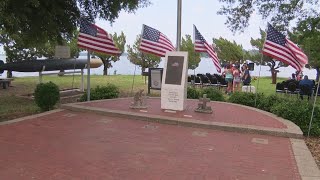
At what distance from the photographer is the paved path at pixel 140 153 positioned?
19.9ft

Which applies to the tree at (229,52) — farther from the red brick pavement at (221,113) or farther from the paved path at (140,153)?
the paved path at (140,153)

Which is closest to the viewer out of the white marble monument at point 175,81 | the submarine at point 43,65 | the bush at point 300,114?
the bush at point 300,114

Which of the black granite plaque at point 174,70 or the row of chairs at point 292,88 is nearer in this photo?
the black granite plaque at point 174,70

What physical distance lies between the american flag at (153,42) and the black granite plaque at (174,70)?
2566 mm

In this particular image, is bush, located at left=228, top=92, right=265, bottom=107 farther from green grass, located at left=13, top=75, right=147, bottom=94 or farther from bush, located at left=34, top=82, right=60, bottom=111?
green grass, located at left=13, top=75, right=147, bottom=94

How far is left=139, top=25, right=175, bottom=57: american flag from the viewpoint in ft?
46.5

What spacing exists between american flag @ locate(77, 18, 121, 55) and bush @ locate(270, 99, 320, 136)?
19.1 ft

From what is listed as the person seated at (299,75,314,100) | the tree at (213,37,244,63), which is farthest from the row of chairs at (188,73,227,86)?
the tree at (213,37,244,63)

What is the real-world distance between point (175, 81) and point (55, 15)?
18.6 feet

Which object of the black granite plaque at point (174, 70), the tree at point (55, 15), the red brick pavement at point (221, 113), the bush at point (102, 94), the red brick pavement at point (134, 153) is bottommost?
the red brick pavement at point (134, 153)

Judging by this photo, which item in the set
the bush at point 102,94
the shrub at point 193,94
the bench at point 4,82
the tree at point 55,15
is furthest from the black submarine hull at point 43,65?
the shrub at point 193,94

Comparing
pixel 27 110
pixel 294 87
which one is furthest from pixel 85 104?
pixel 294 87

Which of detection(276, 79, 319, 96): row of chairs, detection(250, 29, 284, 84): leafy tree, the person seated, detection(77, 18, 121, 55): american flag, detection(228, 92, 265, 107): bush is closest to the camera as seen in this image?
detection(77, 18, 121, 55): american flag

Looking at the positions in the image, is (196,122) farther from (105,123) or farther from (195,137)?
(105,123)
